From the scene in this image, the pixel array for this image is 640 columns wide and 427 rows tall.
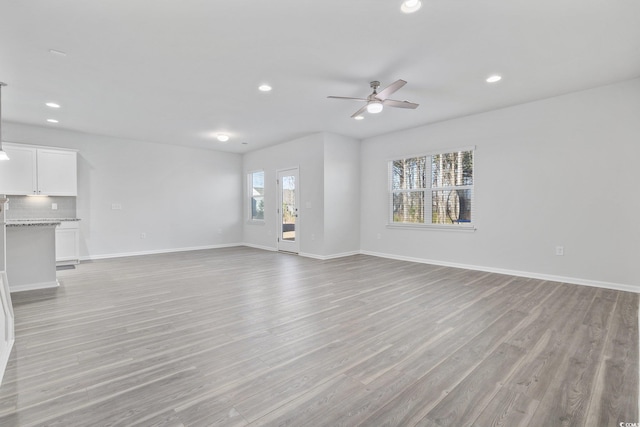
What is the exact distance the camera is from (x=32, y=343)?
2406 mm

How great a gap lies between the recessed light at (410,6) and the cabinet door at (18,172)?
6880mm

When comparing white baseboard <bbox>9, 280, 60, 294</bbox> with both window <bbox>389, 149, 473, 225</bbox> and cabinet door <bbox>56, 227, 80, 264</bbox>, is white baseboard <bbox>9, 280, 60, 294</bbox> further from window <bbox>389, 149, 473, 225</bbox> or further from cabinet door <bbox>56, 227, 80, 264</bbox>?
window <bbox>389, 149, 473, 225</bbox>

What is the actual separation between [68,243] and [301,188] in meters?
4.79

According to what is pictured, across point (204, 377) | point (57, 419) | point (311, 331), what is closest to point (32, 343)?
point (57, 419)

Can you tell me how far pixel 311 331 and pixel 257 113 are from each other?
3853mm

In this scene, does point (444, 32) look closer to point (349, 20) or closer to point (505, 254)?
point (349, 20)

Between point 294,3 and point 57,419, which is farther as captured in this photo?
point 294,3

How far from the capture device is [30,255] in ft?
12.9

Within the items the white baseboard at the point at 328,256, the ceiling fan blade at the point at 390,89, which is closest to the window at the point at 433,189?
the white baseboard at the point at 328,256

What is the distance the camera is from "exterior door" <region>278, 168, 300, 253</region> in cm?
711

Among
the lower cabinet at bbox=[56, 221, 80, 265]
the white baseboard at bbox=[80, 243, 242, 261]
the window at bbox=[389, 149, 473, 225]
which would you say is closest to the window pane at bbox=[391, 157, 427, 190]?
the window at bbox=[389, 149, 473, 225]

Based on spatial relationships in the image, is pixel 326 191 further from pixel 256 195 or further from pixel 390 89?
pixel 390 89

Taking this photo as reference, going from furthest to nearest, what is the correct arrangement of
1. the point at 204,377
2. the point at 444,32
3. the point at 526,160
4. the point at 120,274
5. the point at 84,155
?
the point at 84,155, the point at 120,274, the point at 526,160, the point at 444,32, the point at 204,377

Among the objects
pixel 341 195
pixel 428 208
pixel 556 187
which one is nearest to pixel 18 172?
pixel 341 195
